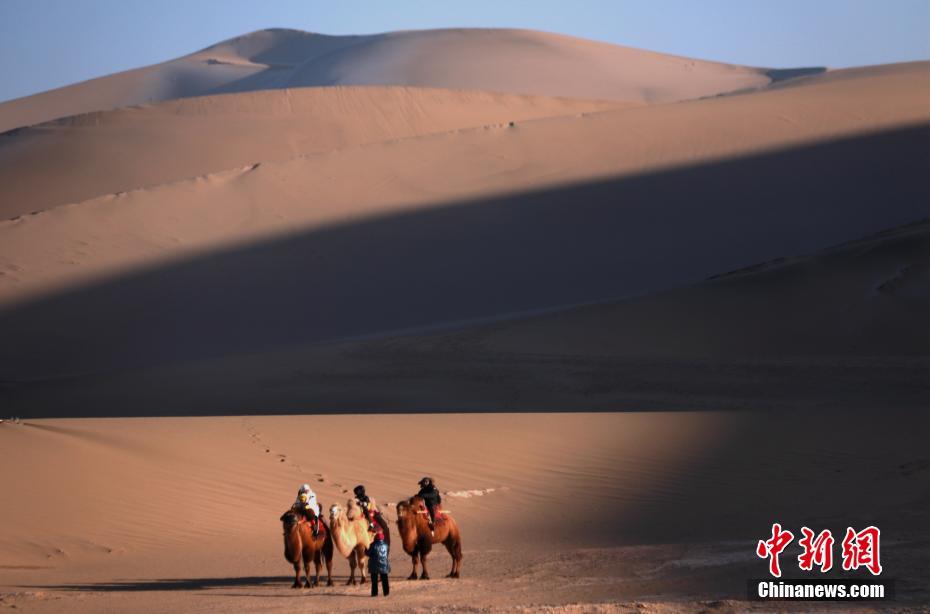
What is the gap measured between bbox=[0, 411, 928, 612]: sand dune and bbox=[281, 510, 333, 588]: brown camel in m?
0.21

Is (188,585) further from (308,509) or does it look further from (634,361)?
(634,361)

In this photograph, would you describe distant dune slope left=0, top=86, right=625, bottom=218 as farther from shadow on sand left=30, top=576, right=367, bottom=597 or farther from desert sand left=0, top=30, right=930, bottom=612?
shadow on sand left=30, top=576, right=367, bottom=597

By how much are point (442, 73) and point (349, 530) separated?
2688 inches

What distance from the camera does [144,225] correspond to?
2856 cm

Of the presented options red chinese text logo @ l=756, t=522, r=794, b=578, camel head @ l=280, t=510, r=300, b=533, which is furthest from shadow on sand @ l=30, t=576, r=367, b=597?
red chinese text logo @ l=756, t=522, r=794, b=578

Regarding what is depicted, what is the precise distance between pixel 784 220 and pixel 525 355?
984cm

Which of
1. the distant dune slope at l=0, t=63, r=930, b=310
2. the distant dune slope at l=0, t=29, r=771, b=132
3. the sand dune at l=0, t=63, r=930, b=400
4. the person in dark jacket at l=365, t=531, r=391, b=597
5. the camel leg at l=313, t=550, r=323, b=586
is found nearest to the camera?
the person in dark jacket at l=365, t=531, r=391, b=597

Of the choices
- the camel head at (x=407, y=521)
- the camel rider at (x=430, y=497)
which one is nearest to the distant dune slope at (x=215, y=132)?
the camel rider at (x=430, y=497)

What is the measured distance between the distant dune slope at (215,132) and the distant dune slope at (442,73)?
26490 millimetres

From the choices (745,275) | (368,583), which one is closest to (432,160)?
(745,275)

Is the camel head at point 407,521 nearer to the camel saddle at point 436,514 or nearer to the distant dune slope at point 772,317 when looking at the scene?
the camel saddle at point 436,514

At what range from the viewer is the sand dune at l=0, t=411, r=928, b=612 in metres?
8.55

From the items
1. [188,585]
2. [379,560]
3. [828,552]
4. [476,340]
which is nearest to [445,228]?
[476,340]

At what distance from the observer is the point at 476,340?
19531mm
